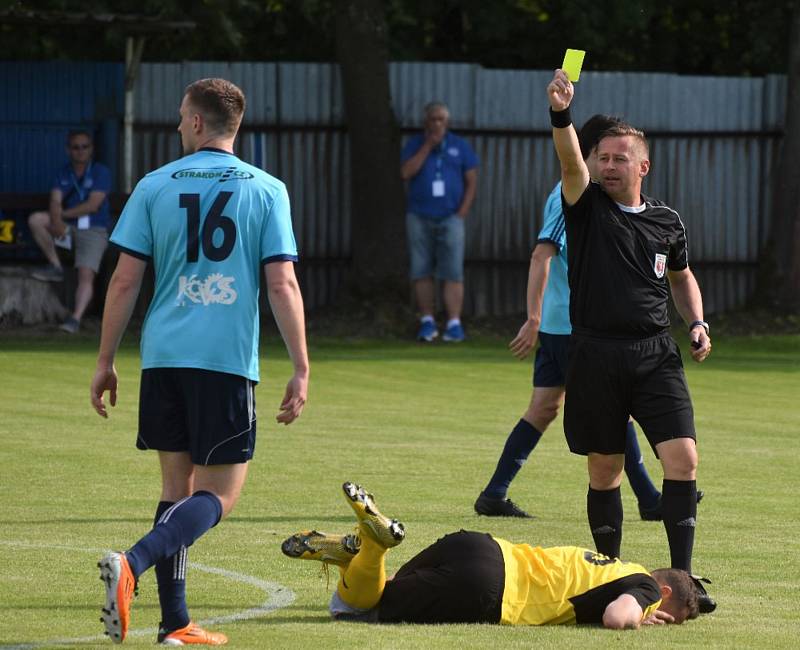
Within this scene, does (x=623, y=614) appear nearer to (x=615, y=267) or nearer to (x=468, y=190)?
(x=615, y=267)

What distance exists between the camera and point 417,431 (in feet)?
42.4

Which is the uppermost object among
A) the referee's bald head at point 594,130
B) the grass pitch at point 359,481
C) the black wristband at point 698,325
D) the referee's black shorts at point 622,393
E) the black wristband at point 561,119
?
the black wristband at point 561,119

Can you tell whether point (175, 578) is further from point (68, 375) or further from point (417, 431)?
point (68, 375)

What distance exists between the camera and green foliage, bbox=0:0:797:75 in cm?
2284

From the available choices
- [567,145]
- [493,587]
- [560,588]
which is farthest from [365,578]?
[567,145]

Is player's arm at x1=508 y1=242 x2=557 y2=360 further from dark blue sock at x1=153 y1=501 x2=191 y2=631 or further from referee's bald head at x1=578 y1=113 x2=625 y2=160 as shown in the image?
dark blue sock at x1=153 y1=501 x2=191 y2=631

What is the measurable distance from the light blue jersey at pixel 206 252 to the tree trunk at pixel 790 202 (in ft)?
54.4

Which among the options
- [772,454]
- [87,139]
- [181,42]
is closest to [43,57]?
[181,42]

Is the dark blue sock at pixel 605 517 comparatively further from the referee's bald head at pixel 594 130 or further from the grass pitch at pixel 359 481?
the referee's bald head at pixel 594 130

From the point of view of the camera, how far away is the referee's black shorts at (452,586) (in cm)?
635

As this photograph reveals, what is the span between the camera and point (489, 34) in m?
23.7

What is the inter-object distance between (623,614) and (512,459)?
3.12 metres

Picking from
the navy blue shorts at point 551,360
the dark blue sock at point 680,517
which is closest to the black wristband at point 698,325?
the dark blue sock at point 680,517

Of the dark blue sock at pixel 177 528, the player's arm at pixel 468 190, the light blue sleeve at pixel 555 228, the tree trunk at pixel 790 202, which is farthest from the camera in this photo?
the tree trunk at pixel 790 202
